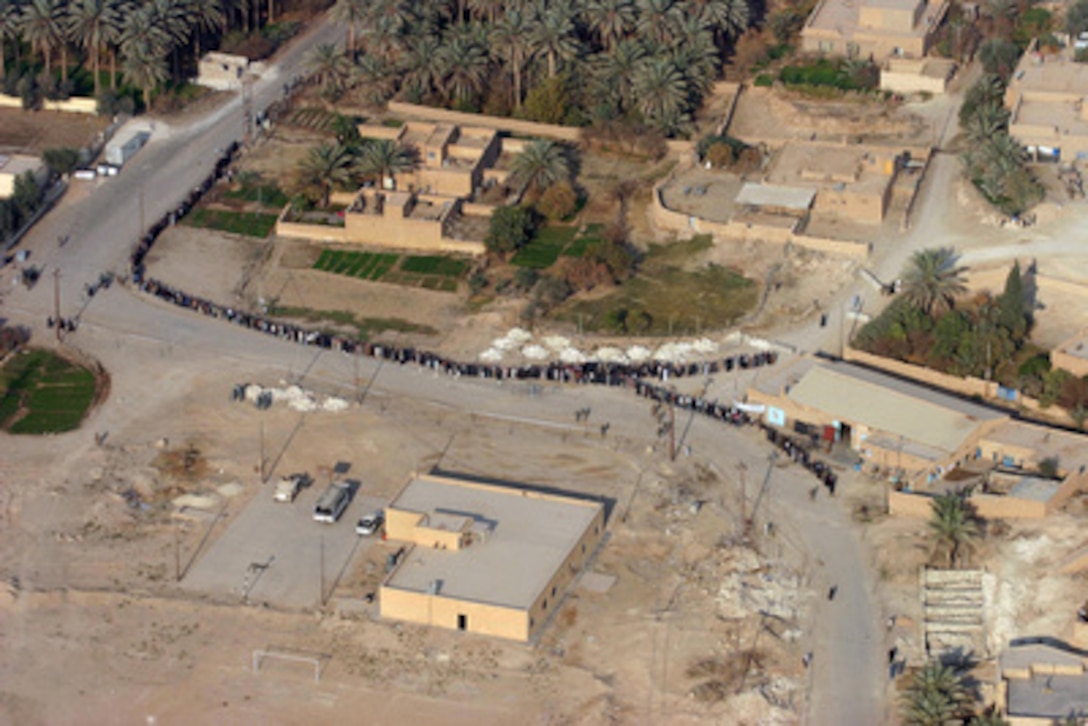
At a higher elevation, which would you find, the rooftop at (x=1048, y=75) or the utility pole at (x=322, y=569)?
the rooftop at (x=1048, y=75)

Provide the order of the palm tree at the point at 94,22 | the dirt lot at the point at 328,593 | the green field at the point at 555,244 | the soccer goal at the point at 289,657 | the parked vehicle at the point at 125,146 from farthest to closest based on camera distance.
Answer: the palm tree at the point at 94,22, the parked vehicle at the point at 125,146, the green field at the point at 555,244, the soccer goal at the point at 289,657, the dirt lot at the point at 328,593

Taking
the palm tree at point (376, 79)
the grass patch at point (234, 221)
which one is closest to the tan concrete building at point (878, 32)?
the palm tree at point (376, 79)

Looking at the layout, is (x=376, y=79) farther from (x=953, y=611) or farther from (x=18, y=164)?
(x=953, y=611)

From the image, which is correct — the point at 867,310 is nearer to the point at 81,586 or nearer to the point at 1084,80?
the point at 1084,80

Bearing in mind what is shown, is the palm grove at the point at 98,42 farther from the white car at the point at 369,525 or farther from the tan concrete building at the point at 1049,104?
the tan concrete building at the point at 1049,104

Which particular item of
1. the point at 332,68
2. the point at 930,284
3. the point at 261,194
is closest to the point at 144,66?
the point at 332,68

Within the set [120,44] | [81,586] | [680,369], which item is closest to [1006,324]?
[680,369]
